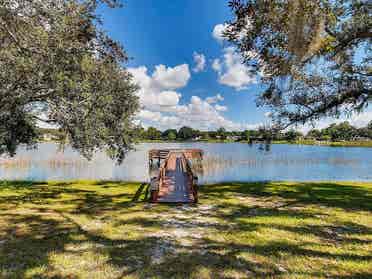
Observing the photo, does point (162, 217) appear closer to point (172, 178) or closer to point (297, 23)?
point (297, 23)

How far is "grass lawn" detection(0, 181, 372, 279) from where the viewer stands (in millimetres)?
3082

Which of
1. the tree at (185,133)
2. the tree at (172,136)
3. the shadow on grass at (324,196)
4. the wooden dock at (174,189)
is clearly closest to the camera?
the shadow on grass at (324,196)

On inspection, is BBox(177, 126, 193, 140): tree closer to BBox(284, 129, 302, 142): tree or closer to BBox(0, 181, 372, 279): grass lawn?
BBox(284, 129, 302, 142): tree

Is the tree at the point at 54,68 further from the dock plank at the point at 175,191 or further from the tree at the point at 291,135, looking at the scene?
the tree at the point at 291,135

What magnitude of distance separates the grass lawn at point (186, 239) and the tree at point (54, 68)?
2.30m

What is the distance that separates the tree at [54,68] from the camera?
4129 mm

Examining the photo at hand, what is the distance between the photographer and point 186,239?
163 inches

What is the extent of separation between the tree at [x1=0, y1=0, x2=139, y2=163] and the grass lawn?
7.55 ft

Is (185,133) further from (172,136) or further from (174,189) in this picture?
(174,189)

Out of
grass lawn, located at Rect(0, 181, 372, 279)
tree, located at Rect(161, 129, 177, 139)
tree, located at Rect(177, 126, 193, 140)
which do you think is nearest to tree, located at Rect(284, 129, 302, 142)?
grass lawn, located at Rect(0, 181, 372, 279)

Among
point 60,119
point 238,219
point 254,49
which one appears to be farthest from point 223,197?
point 60,119

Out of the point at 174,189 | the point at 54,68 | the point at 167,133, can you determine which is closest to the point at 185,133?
the point at 167,133

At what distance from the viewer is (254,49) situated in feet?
23.1

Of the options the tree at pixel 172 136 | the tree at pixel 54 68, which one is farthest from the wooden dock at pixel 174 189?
the tree at pixel 172 136
